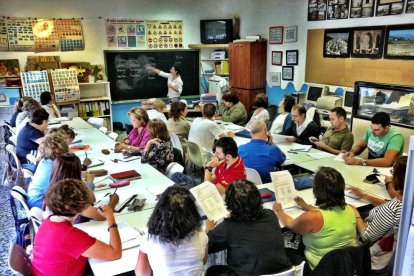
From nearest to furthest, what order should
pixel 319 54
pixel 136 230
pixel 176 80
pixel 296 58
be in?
pixel 136 230
pixel 319 54
pixel 296 58
pixel 176 80

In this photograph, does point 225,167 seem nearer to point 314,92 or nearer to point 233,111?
point 233,111

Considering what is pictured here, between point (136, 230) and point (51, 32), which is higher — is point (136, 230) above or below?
below

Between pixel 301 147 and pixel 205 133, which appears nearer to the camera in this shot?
pixel 301 147

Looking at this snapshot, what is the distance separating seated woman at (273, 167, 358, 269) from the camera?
2357mm

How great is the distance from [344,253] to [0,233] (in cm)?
373

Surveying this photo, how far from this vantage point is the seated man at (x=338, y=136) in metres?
4.57

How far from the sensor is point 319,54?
692 cm

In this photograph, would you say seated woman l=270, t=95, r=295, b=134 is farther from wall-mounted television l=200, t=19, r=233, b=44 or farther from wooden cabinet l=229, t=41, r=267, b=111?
wall-mounted television l=200, t=19, r=233, b=44

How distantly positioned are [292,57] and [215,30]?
2299mm

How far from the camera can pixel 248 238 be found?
6.97ft

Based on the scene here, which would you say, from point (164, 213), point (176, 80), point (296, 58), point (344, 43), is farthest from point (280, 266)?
point (176, 80)

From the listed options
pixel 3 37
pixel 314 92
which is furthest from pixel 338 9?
pixel 3 37

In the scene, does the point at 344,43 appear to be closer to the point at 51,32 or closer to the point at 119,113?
the point at 119,113

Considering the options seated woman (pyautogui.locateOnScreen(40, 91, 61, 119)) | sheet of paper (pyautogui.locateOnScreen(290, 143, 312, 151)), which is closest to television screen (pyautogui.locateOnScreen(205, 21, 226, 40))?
seated woman (pyautogui.locateOnScreen(40, 91, 61, 119))
